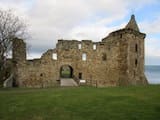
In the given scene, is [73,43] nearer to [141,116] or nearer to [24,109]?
[24,109]

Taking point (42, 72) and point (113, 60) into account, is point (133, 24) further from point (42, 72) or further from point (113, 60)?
point (42, 72)

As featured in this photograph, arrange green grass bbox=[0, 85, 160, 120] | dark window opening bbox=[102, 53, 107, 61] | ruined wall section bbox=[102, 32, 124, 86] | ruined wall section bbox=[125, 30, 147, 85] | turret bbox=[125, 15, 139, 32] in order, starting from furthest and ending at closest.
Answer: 1. turret bbox=[125, 15, 139, 32]
2. dark window opening bbox=[102, 53, 107, 61]
3. ruined wall section bbox=[102, 32, 124, 86]
4. ruined wall section bbox=[125, 30, 147, 85]
5. green grass bbox=[0, 85, 160, 120]

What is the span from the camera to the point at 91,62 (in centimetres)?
4175

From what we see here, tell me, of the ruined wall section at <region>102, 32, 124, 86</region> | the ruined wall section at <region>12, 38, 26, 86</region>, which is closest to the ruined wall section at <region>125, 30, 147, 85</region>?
the ruined wall section at <region>102, 32, 124, 86</region>

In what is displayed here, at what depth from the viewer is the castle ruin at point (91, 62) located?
127 ft

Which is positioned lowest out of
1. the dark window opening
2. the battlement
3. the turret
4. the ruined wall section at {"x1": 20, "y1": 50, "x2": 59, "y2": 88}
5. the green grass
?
the green grass

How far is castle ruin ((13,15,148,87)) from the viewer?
127 ft

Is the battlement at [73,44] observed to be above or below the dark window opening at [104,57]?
above

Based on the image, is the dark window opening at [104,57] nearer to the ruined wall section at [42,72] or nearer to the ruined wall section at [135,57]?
the ruined wall section at [135,57]

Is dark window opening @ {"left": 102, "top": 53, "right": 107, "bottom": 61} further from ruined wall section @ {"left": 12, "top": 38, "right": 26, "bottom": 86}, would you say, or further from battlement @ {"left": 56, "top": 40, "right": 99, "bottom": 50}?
ruined wall section @ {"left": 12, "top": 38, "right": 26, "bottom": 86}

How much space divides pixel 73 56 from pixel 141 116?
2681 cm

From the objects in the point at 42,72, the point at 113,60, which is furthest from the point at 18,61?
the point at 113,60

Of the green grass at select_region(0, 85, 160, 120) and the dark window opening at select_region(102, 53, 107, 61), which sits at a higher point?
the dark window opening at select_region(102, 53, 107, 61)

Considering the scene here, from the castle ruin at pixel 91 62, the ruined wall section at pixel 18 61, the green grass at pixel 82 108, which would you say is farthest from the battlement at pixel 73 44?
the green grass at pixel 82 108
